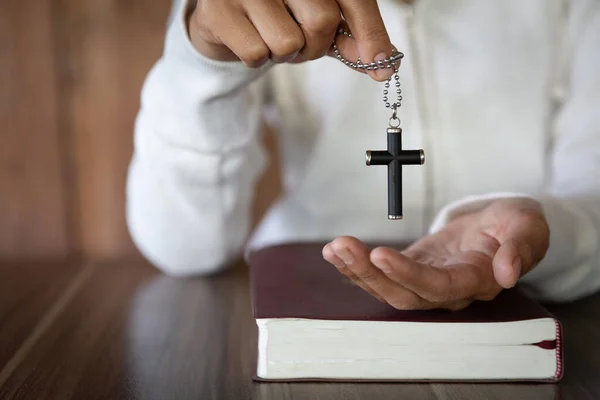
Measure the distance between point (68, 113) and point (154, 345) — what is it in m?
0.93

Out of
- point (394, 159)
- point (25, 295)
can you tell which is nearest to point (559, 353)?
point (394, 159)

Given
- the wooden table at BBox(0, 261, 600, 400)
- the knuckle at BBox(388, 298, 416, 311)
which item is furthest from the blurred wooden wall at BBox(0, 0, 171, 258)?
the knuckle at BBox(388, 298, 416, 311)

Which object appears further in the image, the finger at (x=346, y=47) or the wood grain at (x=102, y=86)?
the wood grain at (x=102, y=86)

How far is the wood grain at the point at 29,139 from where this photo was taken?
1409 mm

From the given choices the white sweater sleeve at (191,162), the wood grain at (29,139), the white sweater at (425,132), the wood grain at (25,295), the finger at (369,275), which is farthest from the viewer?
the wood grain at (29,139)

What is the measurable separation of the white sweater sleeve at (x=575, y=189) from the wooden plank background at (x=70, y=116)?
65cm

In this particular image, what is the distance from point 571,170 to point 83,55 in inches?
38.0

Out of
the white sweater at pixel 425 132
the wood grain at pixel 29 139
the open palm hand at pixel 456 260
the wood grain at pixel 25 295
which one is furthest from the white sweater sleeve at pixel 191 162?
the wood grain at pixel 29 139

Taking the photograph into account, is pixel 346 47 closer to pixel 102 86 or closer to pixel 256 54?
pixel 256 54

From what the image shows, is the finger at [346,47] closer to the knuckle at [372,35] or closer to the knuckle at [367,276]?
the knuckle at [372,35]

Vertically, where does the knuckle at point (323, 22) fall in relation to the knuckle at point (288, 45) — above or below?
above

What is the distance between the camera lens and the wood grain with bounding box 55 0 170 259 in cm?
143

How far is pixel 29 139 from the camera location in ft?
4.77

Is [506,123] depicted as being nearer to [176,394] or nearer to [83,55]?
[176,394]
